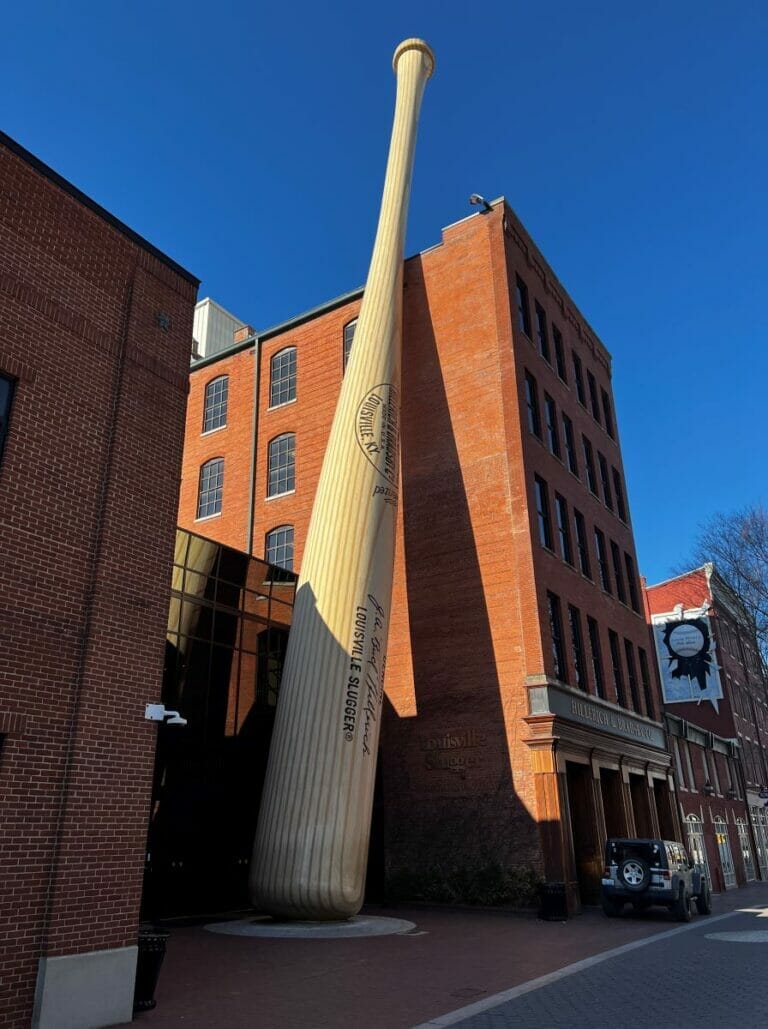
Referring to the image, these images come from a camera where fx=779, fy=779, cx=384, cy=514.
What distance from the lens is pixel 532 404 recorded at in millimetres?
26703

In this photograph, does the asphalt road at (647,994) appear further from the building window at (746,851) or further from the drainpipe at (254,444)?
the building window at (746,851)

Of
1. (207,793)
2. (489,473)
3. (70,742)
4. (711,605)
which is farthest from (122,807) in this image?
(711,605)

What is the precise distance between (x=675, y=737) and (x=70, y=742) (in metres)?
29.7

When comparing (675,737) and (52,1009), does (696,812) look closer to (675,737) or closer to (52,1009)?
(675,737)

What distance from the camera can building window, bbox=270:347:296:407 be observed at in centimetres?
3141

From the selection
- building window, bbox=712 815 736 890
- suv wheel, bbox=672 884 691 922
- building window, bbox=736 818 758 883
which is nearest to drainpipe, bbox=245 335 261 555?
suv wheel, bbox=672 884 691 922

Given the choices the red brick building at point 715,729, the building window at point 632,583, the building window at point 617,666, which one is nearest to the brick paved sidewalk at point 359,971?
the building window at point 617,666

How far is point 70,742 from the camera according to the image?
892 centimetres

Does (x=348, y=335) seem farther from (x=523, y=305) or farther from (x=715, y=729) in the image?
(x=715, y=729)

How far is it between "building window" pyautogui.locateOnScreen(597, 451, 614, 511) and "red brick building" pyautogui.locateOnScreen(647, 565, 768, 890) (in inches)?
Answer: 203

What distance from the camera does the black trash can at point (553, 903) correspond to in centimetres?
1834

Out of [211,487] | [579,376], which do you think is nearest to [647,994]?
[579,376]

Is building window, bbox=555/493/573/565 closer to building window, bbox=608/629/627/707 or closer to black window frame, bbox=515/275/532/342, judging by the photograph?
building window, bbox=608/629/627/707

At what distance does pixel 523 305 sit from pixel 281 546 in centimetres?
1244
